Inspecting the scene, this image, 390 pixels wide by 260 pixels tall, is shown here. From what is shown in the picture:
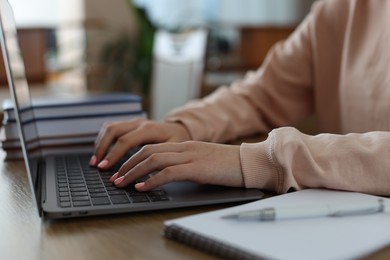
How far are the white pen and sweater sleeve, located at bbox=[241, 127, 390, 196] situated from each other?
0.28ft

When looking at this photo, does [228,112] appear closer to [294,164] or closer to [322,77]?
[322,77]

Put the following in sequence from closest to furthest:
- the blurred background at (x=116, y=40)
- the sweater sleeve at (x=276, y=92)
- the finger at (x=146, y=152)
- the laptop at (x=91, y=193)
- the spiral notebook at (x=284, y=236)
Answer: the spiral notebook at (x=284, y=236) < the laptop at (x=91, y=193) < the finger at (x=146, y=152) < the sweater sleeve at (x=276, y=92) < the blurred background at (x=116, y=40)

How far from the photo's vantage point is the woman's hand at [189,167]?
692 mm

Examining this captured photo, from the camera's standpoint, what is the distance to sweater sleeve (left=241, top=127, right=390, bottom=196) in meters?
0.70

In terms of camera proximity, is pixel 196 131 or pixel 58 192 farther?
pixel 196 131

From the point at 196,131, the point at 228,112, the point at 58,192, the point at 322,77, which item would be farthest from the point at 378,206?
the point at 322,77

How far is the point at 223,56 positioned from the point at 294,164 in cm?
360

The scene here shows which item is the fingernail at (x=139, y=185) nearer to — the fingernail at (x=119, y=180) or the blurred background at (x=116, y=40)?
the fingernail at (x=119, y=180)

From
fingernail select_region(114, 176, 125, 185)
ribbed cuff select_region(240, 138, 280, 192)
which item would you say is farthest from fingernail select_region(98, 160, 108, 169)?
ribbed cuff select_region(240, 138, 280, 192)

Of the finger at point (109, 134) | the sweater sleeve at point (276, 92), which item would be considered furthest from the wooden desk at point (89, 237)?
the sweater sleeve at point (276, 92)

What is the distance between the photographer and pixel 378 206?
0.61 meters

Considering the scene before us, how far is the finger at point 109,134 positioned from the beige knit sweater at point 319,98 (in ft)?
0.32

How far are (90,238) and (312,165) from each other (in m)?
0.27

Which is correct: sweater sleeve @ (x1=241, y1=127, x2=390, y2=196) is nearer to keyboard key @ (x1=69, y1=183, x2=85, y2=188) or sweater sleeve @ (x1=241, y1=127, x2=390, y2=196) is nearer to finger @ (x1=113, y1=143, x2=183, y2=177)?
finger @ (x1=113, y1=143, x2=183, y2=177)
